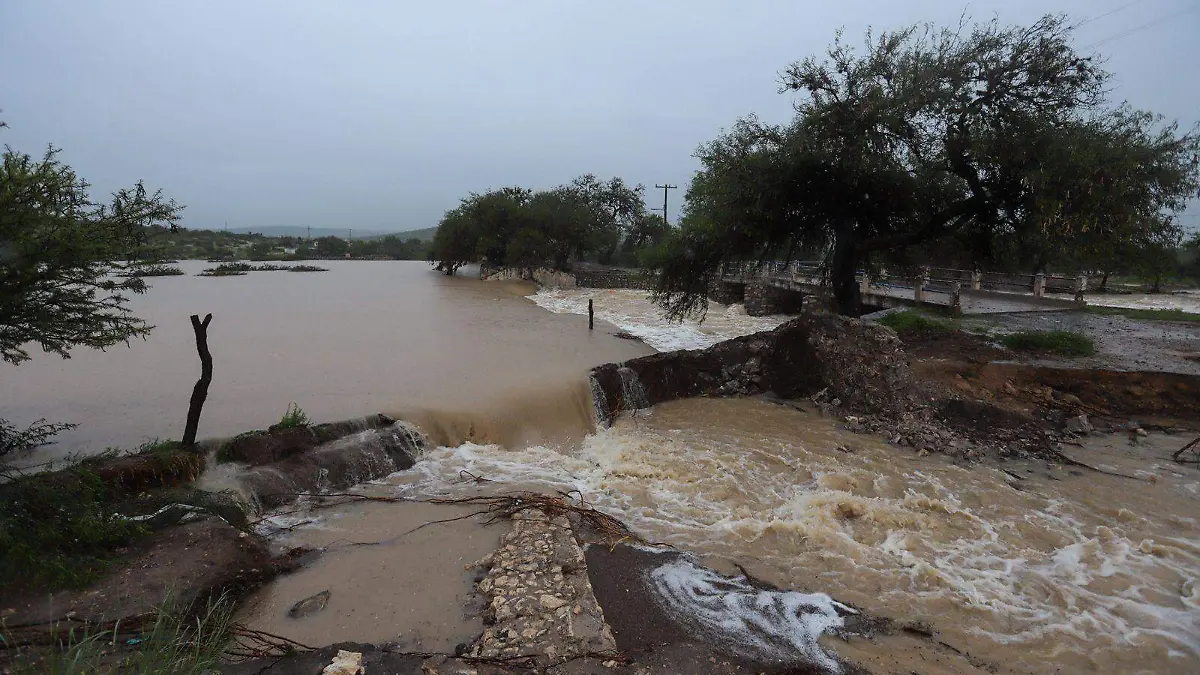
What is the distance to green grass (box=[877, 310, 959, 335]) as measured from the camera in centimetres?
1416

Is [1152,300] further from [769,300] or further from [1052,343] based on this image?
[1052,343]

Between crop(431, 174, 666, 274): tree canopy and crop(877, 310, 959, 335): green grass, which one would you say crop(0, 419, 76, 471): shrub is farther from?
crop(431, 174, 666, 274): tree canopy

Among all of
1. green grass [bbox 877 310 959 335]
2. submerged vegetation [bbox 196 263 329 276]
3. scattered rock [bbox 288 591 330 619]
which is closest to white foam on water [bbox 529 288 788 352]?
green grass [bbox 877 310 959 335]

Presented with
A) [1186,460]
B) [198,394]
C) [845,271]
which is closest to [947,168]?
[845,271]

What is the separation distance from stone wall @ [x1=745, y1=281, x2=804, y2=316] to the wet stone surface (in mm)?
21605

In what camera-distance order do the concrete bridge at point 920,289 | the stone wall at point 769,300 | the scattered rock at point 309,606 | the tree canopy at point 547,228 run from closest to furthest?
the scattered rock at point 309,606
the concrete bridge at point 920,289
the stone wall at point 769,300
the tree canopy at point 547,228

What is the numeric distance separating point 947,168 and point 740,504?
31.8ft

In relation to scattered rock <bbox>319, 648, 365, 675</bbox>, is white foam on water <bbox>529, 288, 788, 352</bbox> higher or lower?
higher

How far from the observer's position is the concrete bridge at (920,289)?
725 inches

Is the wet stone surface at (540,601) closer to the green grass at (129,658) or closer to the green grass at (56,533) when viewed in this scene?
the green grass at (129,658)

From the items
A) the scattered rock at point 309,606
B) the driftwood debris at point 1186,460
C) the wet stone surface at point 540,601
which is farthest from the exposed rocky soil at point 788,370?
the scattered rock at point 309,606

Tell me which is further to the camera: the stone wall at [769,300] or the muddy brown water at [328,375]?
the stone wall at [769,300]

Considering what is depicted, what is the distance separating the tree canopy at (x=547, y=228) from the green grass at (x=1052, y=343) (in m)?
24.4

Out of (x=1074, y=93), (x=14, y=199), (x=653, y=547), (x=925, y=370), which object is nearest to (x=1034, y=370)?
(x=925, y=370)
